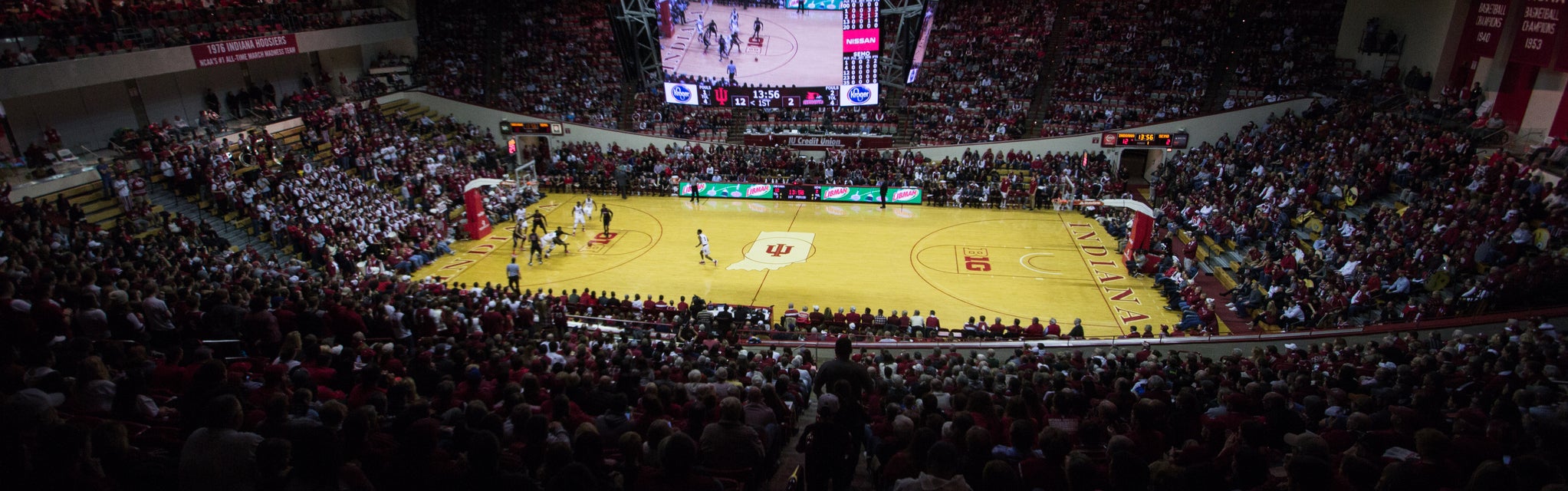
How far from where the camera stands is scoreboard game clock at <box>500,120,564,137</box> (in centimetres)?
3572

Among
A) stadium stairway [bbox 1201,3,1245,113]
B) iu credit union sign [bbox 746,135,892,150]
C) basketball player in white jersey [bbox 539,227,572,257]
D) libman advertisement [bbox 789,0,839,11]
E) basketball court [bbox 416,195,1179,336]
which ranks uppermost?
libman advertisement [bbox 789,0,839,11]

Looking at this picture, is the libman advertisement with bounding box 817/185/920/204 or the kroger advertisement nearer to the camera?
the libman advertisement with bounding box 817/185/920/204

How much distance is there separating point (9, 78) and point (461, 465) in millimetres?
26130

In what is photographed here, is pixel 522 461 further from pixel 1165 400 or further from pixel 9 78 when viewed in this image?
pixel 9 78

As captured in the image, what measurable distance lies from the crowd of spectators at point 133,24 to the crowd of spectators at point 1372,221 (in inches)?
1376

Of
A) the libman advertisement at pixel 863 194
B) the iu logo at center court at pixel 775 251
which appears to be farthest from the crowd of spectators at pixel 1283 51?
the iu logo at center court at pixel 775 251

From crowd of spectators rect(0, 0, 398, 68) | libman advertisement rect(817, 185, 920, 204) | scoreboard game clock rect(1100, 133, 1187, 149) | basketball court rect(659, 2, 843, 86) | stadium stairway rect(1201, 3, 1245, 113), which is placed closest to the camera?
crowd of spectators rect(0, 0, 398, 68)

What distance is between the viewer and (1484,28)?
25359mm

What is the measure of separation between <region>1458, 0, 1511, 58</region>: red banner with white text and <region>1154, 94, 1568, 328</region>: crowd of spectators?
3.22m

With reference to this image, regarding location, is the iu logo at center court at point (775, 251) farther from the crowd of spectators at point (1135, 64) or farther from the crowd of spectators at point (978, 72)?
the crowd of spectators at point (1135, 64)

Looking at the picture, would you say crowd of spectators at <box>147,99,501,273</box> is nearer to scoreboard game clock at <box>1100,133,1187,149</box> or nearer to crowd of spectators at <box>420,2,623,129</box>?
crowd of spectators at <box>420,2,623,129</box>

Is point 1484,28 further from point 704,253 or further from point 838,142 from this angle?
point 704,253

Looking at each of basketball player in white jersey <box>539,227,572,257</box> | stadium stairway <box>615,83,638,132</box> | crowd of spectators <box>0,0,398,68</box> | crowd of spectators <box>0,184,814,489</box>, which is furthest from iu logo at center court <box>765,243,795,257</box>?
crowd of spectators <box>0,0,398,68</box>

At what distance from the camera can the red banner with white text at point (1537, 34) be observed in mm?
21844
